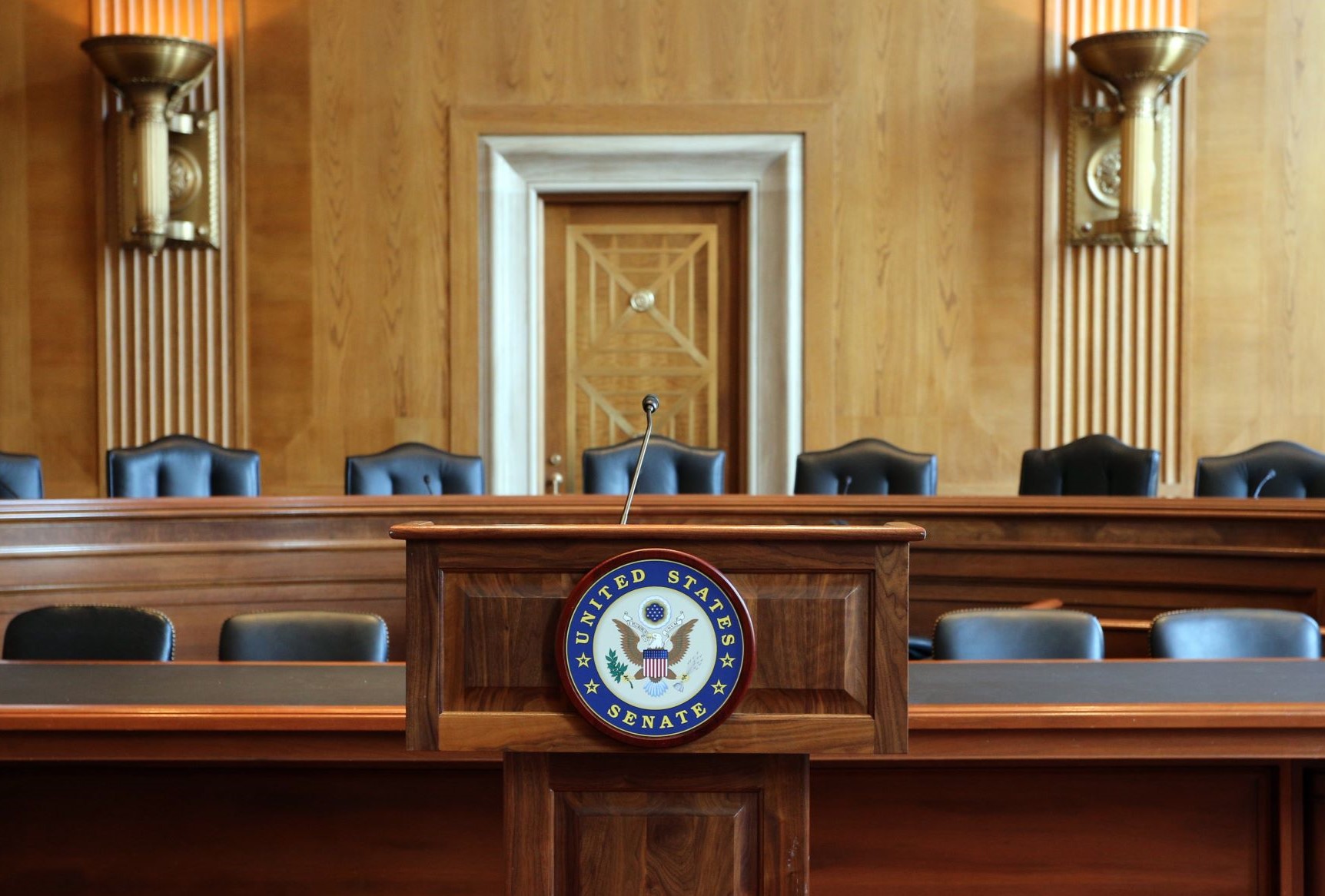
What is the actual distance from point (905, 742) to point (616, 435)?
211 inches

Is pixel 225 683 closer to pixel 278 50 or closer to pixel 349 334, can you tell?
pixel 349 334

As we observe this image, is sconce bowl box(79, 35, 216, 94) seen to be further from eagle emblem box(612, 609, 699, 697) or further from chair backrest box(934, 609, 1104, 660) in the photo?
eagle emblem box(612, 609, 699, 697)

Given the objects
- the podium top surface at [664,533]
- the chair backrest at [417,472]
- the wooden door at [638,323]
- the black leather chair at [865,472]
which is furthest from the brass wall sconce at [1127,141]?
the podium top surface at [664,533]

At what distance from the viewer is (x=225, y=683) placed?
2.09 m

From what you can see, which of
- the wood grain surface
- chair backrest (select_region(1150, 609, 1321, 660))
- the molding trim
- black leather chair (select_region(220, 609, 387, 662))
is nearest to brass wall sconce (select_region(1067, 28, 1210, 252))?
the molding trim

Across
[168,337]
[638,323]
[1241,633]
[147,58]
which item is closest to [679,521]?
[1241,633]

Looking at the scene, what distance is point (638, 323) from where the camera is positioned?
649cm

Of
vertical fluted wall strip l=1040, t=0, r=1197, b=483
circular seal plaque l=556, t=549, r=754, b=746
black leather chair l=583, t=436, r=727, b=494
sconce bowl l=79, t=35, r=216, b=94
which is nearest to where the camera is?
circular seal plaque l=556, t=549, r=754, b=746

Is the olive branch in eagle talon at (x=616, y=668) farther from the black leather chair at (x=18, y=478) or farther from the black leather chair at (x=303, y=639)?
the black leather chair at (x=18, y=478)

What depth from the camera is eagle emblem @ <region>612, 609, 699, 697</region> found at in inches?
46.0

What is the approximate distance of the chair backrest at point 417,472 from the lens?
16.1ft

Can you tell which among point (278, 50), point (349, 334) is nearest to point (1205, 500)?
point (349, 334)

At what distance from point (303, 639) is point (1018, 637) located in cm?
142

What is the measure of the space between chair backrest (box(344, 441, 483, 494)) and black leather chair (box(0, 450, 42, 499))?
1.06 metres
